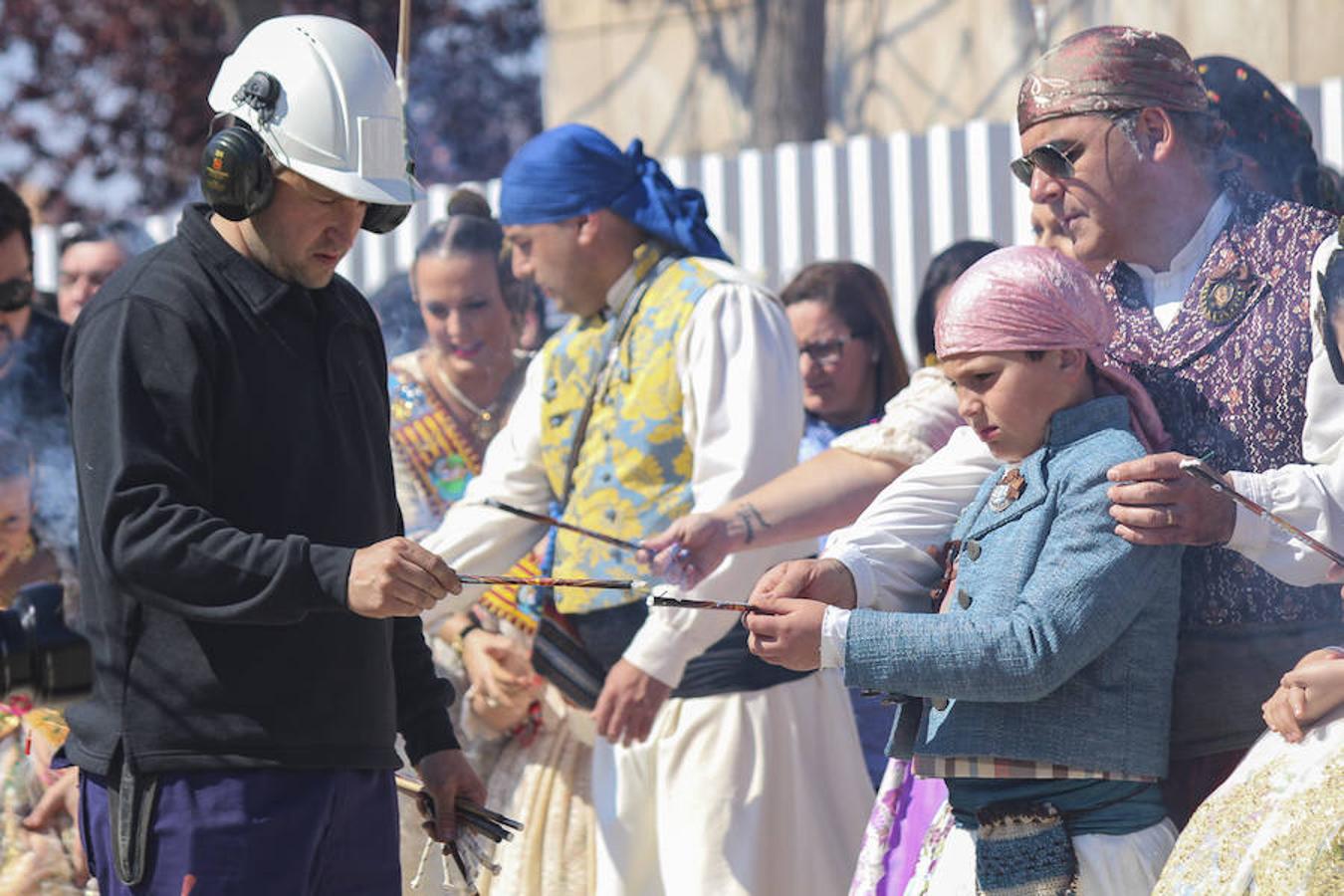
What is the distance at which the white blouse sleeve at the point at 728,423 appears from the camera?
4914 mm

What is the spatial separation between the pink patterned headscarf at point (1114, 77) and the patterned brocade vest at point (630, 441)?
1468 mm

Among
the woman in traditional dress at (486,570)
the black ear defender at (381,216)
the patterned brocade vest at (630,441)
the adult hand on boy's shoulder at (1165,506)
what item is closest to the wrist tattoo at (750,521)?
the patterned brocade vest at (630,441)

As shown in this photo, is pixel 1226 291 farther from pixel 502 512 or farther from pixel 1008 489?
pixel 502 512

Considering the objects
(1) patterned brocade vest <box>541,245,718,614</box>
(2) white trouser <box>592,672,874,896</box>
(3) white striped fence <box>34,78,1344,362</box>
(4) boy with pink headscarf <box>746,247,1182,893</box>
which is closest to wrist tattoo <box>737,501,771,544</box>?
(1) patterned brocade vest <box>541,245,718,614</box>

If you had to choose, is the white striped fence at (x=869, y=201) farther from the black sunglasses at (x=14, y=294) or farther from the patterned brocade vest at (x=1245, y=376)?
the patterned brocade vest at (x=1245, y=376)

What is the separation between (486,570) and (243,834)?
1.93 m

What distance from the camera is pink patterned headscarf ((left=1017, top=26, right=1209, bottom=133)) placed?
3.73 m

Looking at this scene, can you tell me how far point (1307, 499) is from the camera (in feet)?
11.2

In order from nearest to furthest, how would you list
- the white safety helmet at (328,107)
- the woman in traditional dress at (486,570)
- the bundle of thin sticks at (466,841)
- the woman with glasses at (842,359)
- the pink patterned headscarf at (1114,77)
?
the white safety helmet at (328,107) < the pink patterned headscarf at (1114,77) < the bundle of thin sticks at (466,841) < the woman in traditional dress at (486,570) < the woman with glasses at (842,359)

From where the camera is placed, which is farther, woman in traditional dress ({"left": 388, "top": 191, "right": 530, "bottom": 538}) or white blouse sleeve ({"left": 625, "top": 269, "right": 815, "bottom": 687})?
woman in traditional dress ({"left": 388, "top": 191, "right": 530, "bottom": 538})

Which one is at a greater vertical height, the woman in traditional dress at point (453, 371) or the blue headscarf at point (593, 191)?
the blue headscarf at point (593, 191)

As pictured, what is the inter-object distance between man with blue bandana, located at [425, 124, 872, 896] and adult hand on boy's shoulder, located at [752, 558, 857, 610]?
1.19m

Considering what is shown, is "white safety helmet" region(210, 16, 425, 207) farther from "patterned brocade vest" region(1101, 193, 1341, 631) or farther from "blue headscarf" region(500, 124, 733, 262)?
"blue headscarf" region(500, 124, 733, 262)

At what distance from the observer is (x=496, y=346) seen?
6480mm
